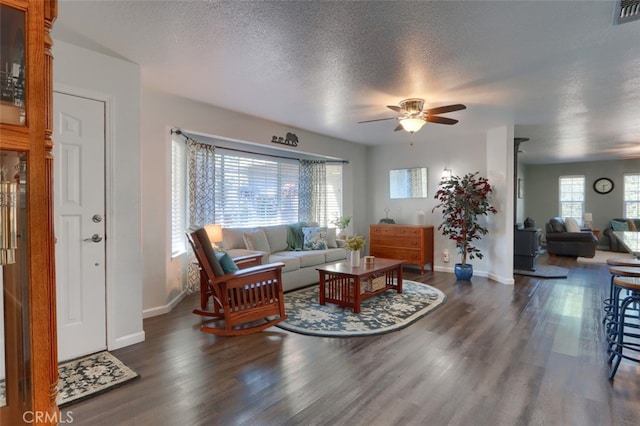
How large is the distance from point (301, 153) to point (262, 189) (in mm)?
985

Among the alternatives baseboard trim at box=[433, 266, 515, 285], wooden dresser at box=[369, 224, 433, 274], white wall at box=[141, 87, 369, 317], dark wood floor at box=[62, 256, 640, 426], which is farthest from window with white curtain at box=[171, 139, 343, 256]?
baseboard trim at box=[433, 266, 515, 285]

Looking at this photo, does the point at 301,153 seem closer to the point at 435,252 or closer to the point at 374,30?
the point at 435,252

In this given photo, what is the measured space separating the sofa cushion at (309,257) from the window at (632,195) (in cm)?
941

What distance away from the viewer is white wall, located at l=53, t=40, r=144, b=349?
113 inches

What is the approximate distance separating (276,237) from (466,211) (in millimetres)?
3178

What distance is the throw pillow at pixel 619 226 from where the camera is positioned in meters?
8.74

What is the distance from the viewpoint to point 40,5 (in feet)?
3.27

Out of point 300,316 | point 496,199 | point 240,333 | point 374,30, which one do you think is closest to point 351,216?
point 496,199

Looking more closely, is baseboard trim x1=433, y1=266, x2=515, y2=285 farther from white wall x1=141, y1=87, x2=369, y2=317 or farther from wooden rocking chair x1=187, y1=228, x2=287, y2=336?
white wall x1=141, y1=87, x2=369, y2=317

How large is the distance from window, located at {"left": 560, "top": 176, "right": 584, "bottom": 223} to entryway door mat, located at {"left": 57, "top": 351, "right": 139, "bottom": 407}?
38.6 feet

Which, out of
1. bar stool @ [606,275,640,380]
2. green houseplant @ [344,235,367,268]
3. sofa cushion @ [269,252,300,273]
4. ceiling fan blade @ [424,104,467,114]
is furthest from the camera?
sofa cushion @ [269,252,300,273]

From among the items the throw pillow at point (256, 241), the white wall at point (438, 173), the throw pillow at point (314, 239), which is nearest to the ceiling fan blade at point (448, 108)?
the white wall at point (438, 173)

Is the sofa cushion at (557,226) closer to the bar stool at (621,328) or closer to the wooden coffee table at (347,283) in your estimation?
the bar stool at (621,328)

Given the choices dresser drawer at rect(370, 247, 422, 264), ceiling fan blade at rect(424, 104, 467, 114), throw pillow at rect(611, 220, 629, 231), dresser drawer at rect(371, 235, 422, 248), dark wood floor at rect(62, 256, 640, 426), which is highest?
ceiling fan blade at rect(424, 104, 467, 114)
